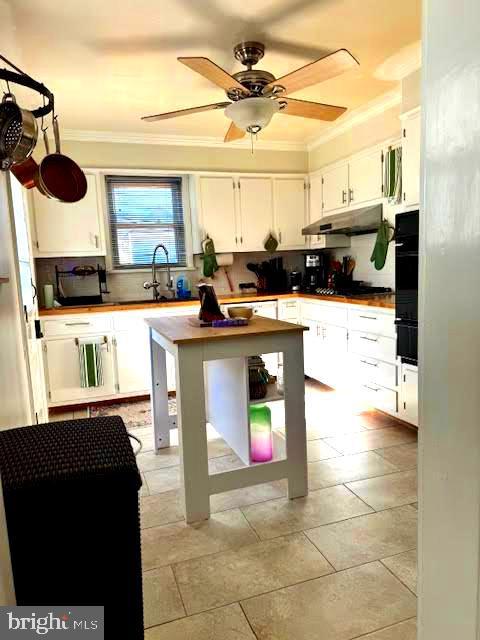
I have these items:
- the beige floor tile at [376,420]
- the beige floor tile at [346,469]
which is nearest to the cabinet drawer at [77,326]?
the beige floor tile at [346,469]

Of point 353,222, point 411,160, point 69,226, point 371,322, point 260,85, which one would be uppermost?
point 260,85

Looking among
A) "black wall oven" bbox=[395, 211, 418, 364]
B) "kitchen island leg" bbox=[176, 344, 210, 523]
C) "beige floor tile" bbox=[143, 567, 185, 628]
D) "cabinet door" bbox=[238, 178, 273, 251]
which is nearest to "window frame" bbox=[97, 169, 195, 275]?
"cabinet door" bbox=[238, 178, 273, 251]

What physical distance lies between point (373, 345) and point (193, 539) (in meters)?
2.08

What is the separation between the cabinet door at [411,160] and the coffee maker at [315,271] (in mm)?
1750

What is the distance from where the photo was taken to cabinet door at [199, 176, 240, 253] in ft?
14.7

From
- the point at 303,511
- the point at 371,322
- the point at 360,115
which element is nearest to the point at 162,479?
the point at 303,511

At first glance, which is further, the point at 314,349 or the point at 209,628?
the point at 314,349

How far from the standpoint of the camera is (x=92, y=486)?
3.51 ft

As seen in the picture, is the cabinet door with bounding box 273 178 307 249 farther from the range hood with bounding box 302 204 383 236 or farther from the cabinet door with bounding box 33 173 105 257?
the cabinet door with bounding box 33 173 105 257

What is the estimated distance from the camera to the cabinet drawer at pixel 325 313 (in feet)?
12.4

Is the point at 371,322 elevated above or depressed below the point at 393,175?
below

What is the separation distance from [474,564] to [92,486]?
86 cm

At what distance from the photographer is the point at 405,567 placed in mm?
A: 1729

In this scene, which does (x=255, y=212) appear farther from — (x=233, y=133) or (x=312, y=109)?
(x=312, y=109)
